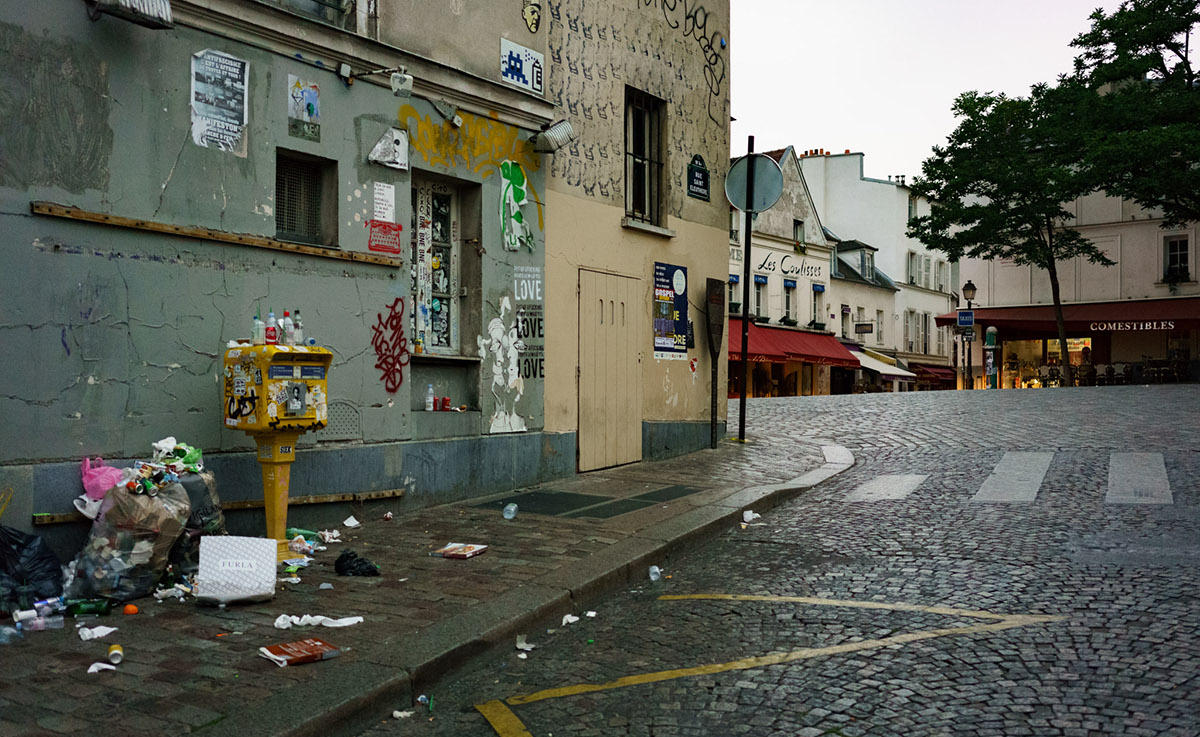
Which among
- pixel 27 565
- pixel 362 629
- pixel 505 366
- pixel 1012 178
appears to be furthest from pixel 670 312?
pixel 1012 178

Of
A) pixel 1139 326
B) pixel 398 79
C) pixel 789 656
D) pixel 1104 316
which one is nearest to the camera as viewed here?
pixel 789 656

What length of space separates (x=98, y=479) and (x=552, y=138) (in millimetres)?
5431

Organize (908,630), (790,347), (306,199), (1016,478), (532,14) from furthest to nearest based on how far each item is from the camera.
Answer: (790,347) → (532,14) → (1016,478) → (306,199) → (908,630)

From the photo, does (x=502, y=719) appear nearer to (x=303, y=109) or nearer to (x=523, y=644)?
(x=523, y=644)

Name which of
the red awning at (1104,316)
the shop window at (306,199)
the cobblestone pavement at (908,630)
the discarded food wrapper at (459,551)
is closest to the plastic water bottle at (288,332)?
the shop window at (306,199)

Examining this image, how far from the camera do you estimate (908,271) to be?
4856 centimetres

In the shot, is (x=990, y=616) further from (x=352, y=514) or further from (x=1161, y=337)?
(x=1161, y=337)

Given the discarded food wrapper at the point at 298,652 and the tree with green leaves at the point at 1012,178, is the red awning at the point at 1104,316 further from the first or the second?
the discarded food wrapper at the point at 298,652

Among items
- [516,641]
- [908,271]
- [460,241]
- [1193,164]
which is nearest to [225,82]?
[460,241]

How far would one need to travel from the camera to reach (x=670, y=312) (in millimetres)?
11758

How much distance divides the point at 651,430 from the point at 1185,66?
30.2 m

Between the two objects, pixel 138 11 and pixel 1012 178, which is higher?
pixel 1012 178

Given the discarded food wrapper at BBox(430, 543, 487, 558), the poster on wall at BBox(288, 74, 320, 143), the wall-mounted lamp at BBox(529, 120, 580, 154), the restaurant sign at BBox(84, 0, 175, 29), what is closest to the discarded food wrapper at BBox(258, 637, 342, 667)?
the discarded food wrapper at BBox(430, 543, 487, 558)

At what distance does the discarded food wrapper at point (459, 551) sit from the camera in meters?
6.23
